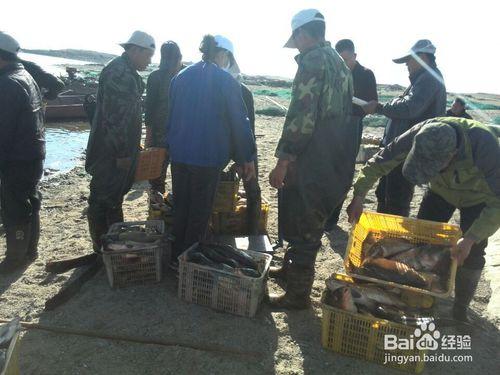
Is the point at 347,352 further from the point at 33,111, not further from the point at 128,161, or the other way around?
the point at 33,111

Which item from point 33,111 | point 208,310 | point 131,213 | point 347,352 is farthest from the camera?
point 131,213

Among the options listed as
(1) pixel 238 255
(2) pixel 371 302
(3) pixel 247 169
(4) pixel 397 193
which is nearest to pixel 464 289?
(2) pixel 371 302

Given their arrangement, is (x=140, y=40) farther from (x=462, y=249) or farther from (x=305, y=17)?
(x=462, y=249)

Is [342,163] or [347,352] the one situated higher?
[342,163]

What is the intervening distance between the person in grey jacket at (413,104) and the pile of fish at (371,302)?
1.67 meters

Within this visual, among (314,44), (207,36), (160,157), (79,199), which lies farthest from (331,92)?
(79,199)

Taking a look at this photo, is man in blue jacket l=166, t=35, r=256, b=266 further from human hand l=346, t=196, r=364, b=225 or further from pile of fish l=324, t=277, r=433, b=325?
pile of fish l=324, t=277, r=433, b=325

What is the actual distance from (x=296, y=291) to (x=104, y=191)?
7.70 feet

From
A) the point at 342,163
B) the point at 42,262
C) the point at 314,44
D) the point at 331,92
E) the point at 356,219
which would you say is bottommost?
the point at 42,262

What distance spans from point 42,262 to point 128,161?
1.60 meters

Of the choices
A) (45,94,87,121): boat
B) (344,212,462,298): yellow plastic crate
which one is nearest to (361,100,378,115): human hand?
(344,212,462,298): yellow plastic crate

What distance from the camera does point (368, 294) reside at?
3375 mm

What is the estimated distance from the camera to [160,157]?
554 cm

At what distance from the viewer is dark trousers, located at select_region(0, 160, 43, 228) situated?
432cm
